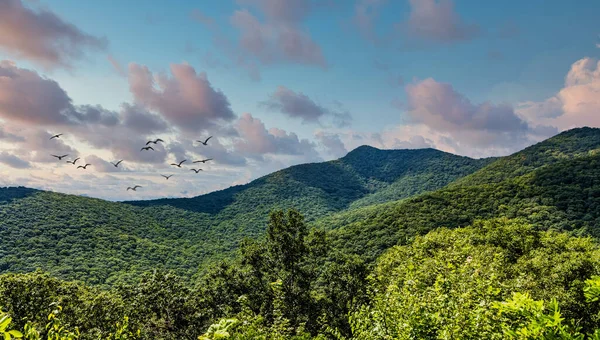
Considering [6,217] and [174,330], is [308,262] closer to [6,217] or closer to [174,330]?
[174,330]

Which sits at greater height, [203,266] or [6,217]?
[6,217]

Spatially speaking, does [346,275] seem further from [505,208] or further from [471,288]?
[505,208]

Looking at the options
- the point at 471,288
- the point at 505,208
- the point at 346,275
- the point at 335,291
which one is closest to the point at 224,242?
the point at 505,208

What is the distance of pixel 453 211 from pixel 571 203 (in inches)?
1344

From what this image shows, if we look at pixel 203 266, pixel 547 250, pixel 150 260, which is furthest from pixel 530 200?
pixel 150 260

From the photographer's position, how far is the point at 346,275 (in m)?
53.5

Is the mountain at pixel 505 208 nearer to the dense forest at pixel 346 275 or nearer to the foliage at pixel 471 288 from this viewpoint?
the dense forest at pixel 346 275

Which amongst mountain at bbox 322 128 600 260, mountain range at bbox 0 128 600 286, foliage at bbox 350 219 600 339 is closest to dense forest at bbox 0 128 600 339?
foliage at bbox 350 219 600 339

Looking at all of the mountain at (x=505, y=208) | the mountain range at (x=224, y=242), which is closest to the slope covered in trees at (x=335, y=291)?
the mountain at (x=505, y=208)

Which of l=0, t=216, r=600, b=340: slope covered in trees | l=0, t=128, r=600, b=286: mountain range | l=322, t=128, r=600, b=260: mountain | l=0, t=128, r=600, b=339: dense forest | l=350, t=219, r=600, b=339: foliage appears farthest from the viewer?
l=0, t=128, r=600, b=286: mountain range

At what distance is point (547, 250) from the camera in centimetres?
4488

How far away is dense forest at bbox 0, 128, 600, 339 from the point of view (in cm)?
1351

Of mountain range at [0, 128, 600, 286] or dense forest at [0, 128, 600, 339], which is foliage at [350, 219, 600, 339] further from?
mountain range at [0, 128, 600, 286]

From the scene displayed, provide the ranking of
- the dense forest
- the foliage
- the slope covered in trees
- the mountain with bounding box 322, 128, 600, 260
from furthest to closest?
the mountain with bounding box 322, 128, 600, 260 → the slope covered in trees → the dense forest → the foliage
